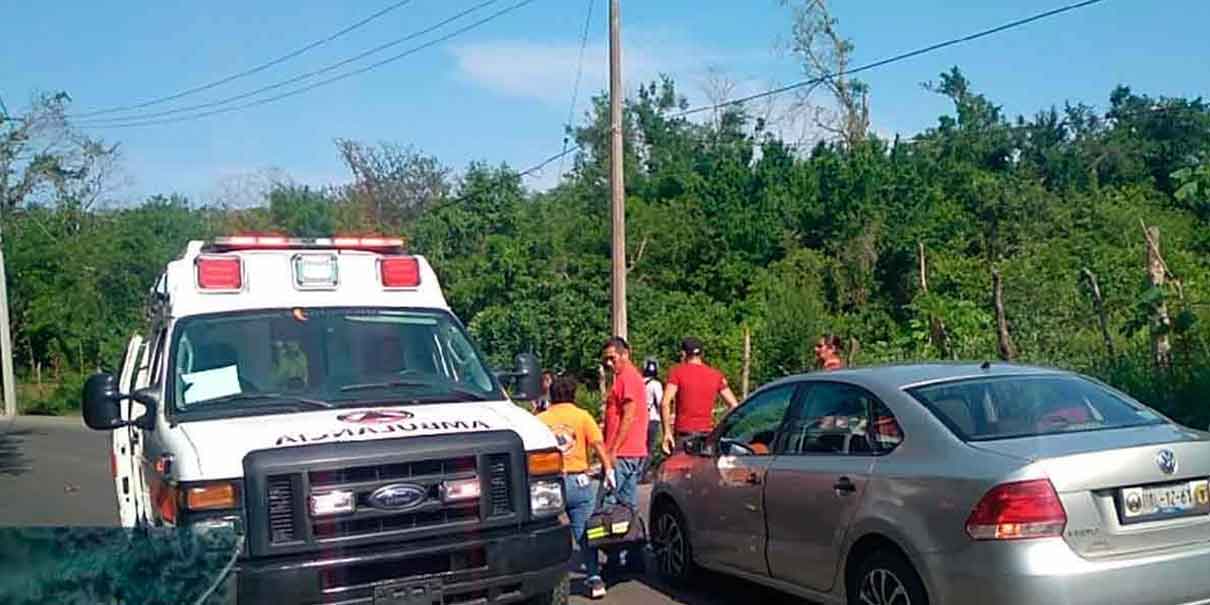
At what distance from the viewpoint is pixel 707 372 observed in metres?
11.0

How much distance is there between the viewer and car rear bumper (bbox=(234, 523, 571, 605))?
564 cm

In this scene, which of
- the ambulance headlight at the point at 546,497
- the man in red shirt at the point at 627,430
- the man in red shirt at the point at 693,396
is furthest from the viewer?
the man in red shirt at the point at 693,396

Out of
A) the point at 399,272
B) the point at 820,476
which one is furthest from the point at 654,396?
the point at 820,476

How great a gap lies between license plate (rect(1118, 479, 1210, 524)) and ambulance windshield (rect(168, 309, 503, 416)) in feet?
11.3

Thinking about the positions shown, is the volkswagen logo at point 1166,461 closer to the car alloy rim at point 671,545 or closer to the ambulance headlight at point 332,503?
the car alloy rim at point 671,545

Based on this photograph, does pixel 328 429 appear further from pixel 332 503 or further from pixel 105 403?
pixel 105 403

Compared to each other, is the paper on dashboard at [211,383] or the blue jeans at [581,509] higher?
the paper on dashboard at [211,383]

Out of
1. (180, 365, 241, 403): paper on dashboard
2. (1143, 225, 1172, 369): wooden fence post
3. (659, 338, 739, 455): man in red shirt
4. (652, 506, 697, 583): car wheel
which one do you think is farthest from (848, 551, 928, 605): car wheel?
(1143, 225, 1172, 369): wooden fence post

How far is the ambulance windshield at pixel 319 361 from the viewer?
673 cm

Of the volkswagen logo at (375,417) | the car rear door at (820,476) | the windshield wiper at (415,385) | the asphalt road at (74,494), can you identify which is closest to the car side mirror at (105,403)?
the windshield wiper at (415,385)

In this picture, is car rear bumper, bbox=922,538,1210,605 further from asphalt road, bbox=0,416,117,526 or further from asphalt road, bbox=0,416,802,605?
asphalt road, bbox=0,416,117,526

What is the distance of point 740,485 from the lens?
7.63 meters

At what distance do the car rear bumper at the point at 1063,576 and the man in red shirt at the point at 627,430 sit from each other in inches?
155

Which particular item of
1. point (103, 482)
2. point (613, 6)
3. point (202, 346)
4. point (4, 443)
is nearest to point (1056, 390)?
point (202, 346)
